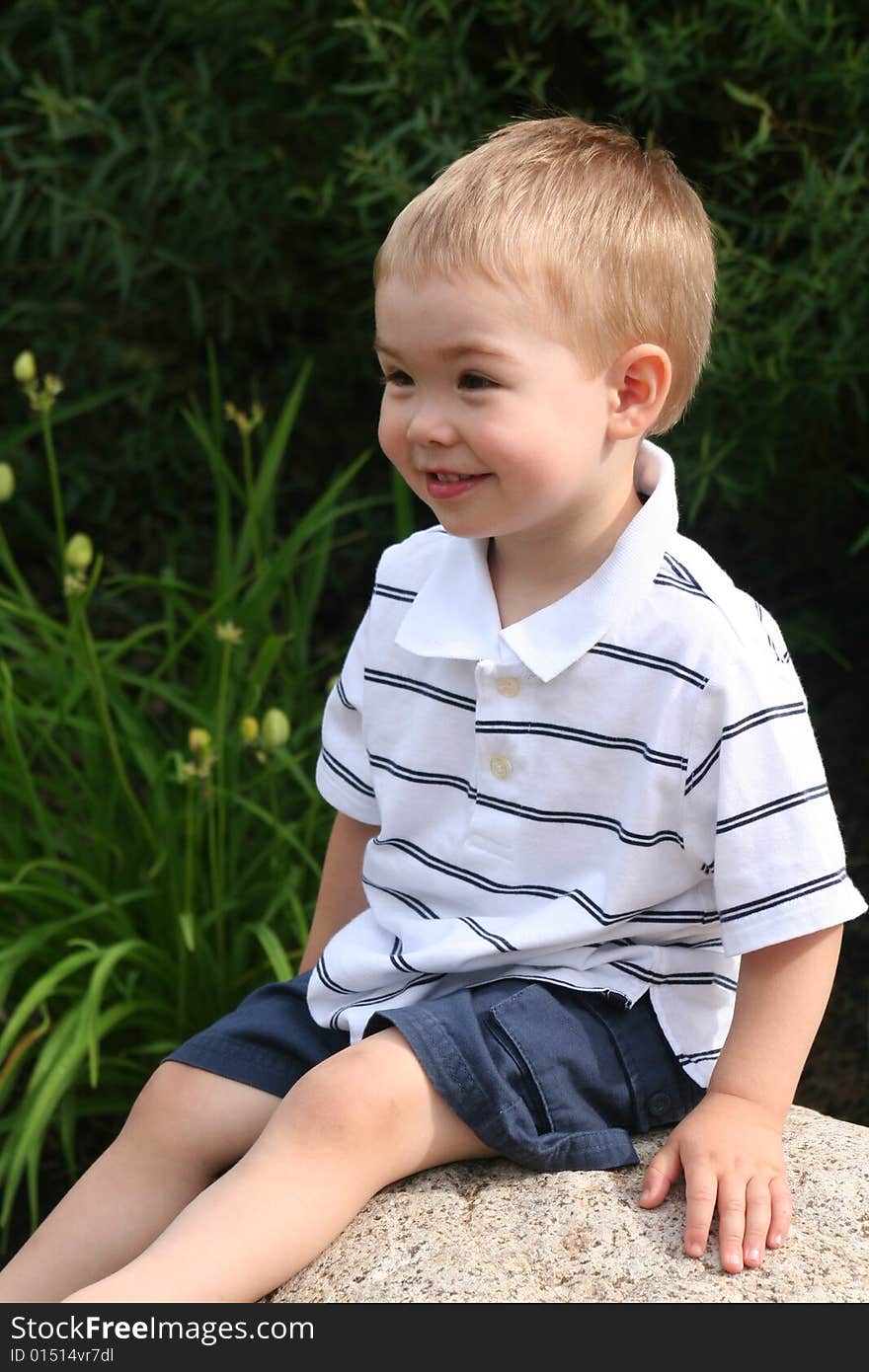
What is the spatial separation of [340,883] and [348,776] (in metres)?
0.14

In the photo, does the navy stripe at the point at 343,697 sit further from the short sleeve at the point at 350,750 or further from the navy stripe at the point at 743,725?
the navy stripe at the point at 743,725

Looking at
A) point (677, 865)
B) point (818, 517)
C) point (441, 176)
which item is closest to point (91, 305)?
point (818, 517)

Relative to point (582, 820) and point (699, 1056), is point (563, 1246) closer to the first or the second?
point (699, 1056)

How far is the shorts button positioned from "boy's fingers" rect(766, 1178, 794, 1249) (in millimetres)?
165

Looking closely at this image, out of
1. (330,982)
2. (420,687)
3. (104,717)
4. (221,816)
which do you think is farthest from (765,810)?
(104,717)

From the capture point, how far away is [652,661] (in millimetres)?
1502

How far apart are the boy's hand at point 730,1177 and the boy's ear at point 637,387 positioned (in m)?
0.62

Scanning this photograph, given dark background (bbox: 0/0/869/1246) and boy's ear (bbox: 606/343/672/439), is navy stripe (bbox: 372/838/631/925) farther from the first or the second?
dark background (bbox: 0/0/869/1246)

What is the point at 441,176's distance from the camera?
4.88 ft

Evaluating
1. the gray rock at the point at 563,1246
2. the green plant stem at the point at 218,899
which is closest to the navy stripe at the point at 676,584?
the gray rock at the point at 563,1246

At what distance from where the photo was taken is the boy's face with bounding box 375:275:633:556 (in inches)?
55.8

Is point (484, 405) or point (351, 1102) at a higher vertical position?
point (484, 405)

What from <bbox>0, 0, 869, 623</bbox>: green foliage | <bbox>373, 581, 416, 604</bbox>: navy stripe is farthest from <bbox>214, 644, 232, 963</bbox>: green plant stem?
<bbox>0, 0, 869, 623</bbox>: green foliage
